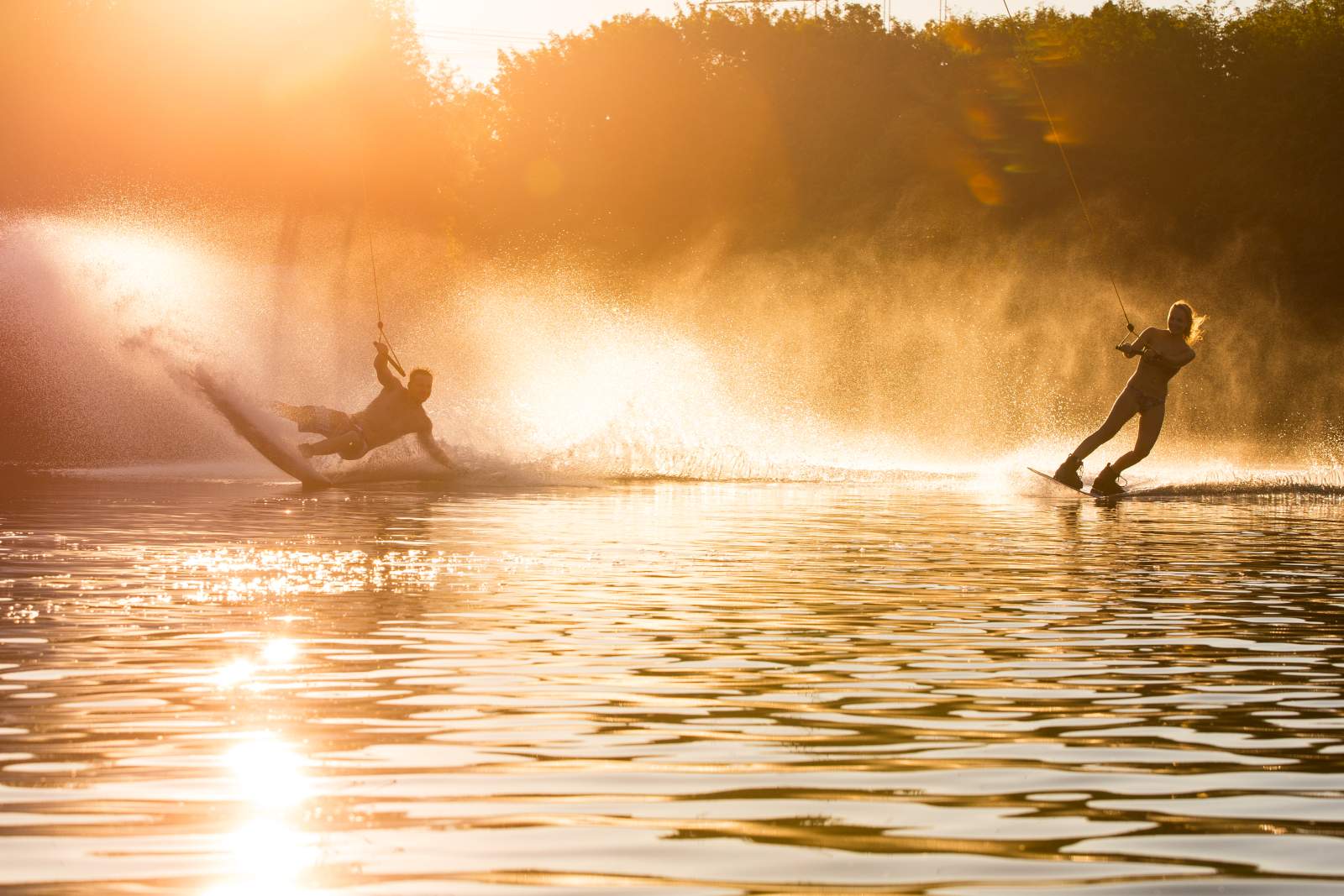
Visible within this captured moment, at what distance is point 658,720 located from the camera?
8.57 meters

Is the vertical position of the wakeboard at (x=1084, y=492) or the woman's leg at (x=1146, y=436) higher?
the woman's leg at (x=1146, y=436)

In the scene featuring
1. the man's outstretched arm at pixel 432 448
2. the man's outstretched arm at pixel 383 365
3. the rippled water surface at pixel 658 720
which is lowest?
the rippled water surface at pixel 658 720

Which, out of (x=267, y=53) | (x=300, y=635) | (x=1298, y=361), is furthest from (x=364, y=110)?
(x=300, y=635)

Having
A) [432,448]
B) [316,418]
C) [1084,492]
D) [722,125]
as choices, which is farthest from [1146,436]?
[722,125]

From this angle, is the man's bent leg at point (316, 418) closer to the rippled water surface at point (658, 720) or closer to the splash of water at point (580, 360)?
the splash of water at point (580, 360)

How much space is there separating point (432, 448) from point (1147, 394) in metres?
9.41

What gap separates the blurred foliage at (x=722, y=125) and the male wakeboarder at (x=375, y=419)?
907 inches

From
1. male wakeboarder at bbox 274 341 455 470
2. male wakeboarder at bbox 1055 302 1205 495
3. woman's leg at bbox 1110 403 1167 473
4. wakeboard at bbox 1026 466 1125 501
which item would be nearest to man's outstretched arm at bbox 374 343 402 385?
male wakeboarder at bbox 274 341 455 470

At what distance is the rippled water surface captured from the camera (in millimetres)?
6055

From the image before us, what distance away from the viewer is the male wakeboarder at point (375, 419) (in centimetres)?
2444

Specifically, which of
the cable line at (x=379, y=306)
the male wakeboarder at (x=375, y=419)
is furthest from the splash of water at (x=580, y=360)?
the male wakeboarder at (x=375, y=419)

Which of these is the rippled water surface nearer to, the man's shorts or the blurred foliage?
the man's shorts

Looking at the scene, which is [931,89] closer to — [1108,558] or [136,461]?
[136,461]

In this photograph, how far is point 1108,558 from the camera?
17125mm
